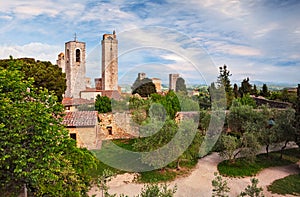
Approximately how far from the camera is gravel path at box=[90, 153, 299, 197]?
11.9 m

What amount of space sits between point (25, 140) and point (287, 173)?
14342mm

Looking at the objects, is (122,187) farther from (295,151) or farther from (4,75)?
(295,151)

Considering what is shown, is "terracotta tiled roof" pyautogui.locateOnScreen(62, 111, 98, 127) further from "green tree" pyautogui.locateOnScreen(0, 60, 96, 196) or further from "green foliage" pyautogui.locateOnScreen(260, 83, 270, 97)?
"green foliage" pyautogui.locateOnScreen(260, 83, 270, 97)

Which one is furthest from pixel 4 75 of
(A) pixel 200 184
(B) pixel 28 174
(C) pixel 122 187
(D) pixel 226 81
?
(D) pixel 226 81

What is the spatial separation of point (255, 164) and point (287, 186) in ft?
9.54

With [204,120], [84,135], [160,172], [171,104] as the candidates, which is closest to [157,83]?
[171,104]

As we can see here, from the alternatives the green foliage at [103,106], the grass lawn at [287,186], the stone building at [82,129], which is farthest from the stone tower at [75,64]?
the grass lawn at [287,186]

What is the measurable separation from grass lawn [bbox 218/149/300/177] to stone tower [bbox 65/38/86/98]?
941 inches

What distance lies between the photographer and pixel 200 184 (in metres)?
13.0

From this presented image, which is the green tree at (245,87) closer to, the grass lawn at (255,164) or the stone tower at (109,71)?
the stone tower at (109,71)

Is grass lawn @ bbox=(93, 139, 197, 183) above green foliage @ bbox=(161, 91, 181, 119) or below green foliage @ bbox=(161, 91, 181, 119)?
below

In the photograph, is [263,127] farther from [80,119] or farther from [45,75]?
[45,75]

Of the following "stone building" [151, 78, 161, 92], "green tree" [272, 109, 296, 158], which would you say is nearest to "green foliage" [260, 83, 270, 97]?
"stone building" [151, 78, 161, 92]

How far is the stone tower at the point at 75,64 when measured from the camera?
34650mm
